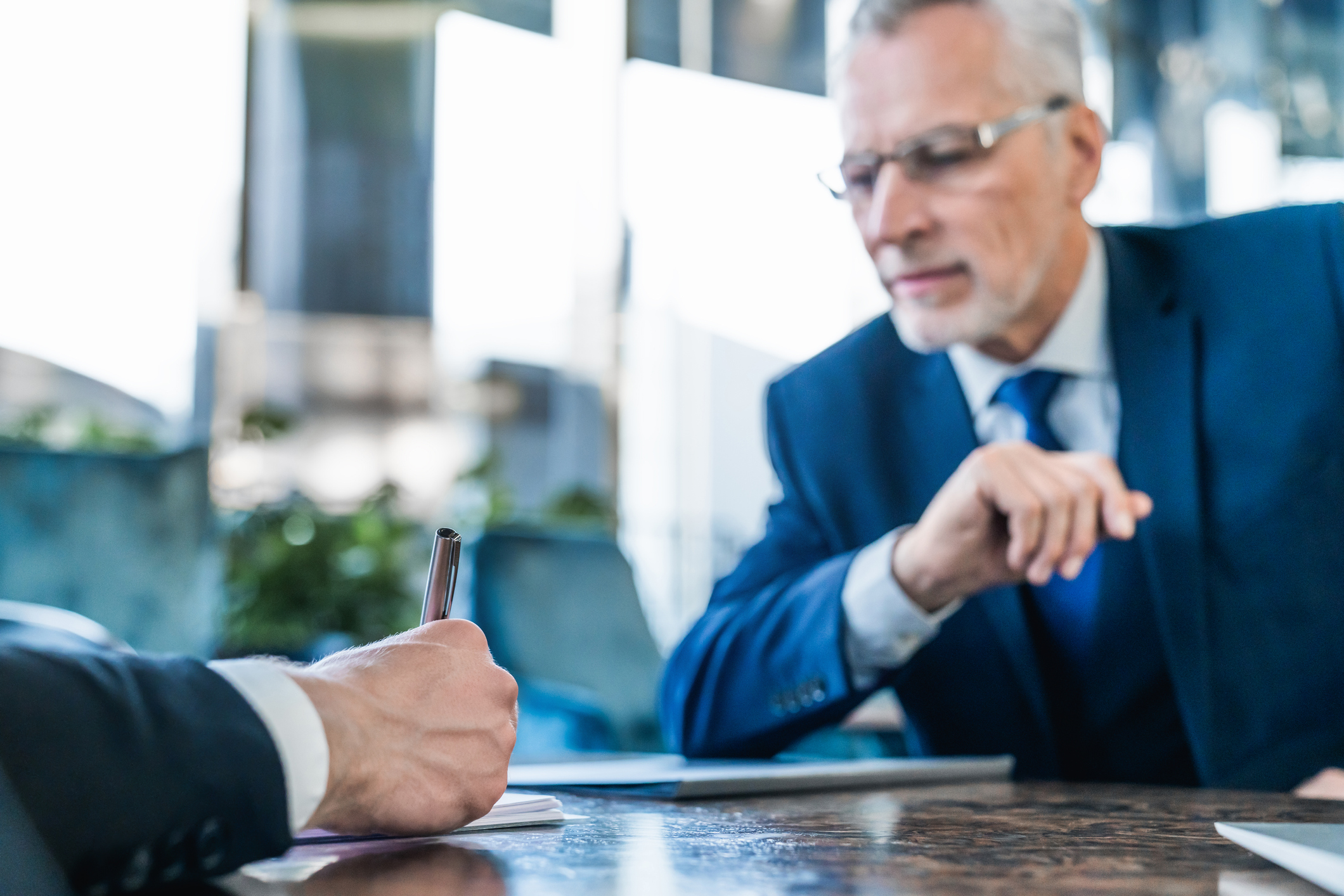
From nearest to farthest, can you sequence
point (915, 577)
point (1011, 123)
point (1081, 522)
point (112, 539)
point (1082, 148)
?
point (1081, 522)
point (915, 577)
point (1011, 123)
point (1082, 148)
point (112, 539)

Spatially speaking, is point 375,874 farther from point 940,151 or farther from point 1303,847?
point 940,151

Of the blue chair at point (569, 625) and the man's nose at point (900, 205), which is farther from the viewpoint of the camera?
the blue chair at point (569, 625)

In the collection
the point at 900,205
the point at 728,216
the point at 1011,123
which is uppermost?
the point at 728,216

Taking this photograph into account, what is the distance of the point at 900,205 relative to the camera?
1.41 meters

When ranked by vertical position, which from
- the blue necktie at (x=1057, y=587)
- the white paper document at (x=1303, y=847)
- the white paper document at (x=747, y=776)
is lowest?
the white paper document at (x=747, y=776)

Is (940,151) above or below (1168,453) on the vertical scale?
above

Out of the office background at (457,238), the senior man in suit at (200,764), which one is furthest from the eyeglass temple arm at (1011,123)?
the office background at (457,238)

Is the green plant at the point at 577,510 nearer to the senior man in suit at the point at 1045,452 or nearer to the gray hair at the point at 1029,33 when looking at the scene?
the senior man in suit at the point at 1045,452

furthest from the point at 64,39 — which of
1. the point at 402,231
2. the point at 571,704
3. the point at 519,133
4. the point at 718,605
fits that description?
the point at 718,605

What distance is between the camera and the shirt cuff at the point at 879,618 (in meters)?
1.24

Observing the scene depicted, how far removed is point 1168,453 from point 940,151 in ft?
1.55

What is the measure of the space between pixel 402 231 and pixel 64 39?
5.23 feet

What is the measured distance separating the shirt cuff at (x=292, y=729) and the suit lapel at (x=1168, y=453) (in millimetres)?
1058

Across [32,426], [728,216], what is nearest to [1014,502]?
[32,426]
